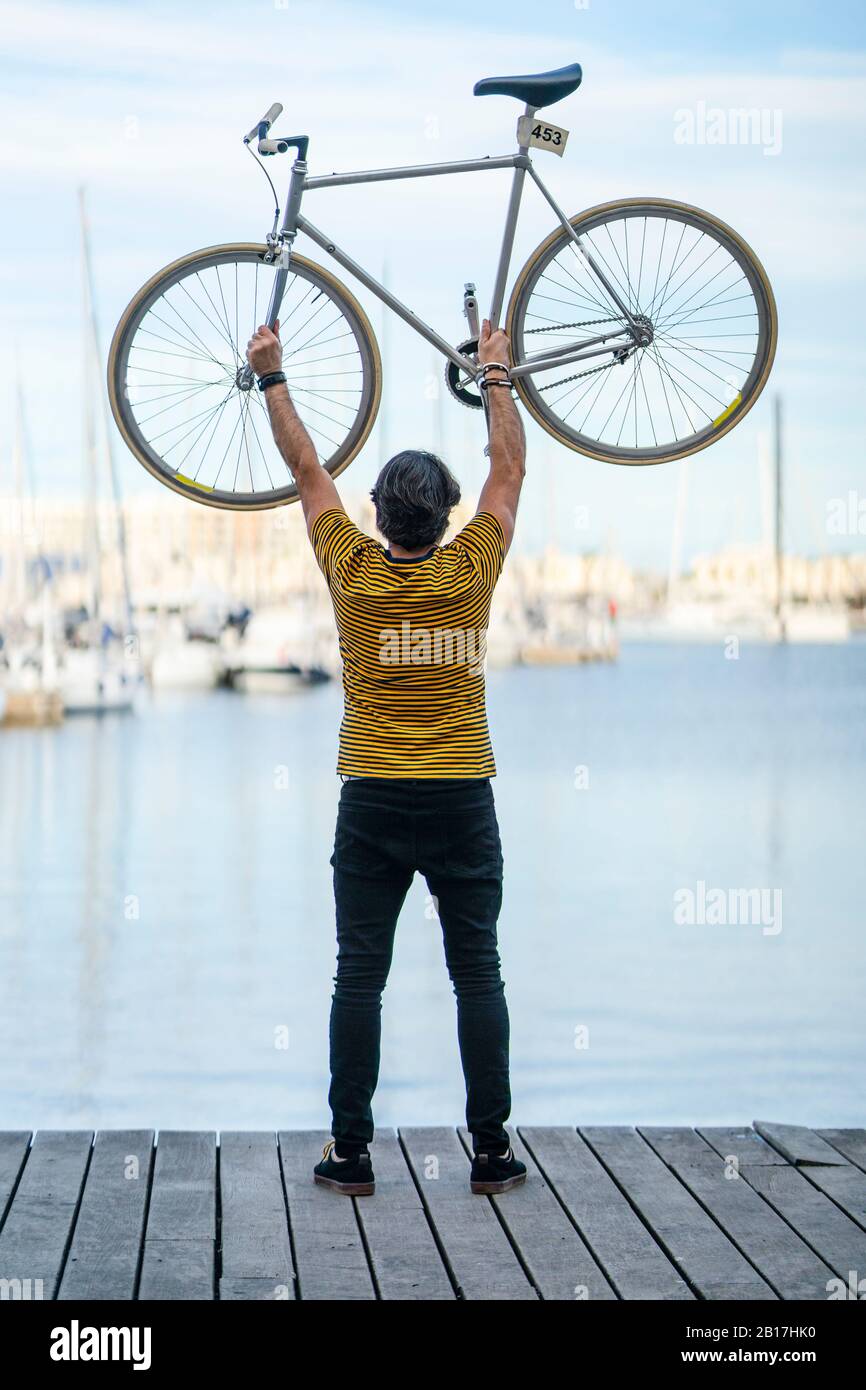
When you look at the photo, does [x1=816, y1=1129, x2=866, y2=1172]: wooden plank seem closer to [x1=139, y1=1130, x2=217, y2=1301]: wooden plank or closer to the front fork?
[x1=139, y1=1130, x2=217, y2=1301]: wooden plank

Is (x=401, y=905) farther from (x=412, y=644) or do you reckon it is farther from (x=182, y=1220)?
(x=182, y=1220)

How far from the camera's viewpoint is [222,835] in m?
24.3

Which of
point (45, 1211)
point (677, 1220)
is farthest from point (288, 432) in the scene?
point (677, 1220)

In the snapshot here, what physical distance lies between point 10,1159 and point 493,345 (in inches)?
90.0

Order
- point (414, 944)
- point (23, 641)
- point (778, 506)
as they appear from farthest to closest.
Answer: point (778, 506) < point (23, 641) < point (414, 944)

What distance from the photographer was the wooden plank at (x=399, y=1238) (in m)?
3.50

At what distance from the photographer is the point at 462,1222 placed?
12.7 ft

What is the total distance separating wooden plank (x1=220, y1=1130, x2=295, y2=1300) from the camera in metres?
3.54

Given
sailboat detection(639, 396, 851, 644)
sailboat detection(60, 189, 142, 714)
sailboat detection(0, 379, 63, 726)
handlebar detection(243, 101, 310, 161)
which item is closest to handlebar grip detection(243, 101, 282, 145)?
handlebar detection(243, 101, 310, 161)

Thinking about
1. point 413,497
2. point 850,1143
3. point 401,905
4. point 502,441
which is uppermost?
point 502,441
